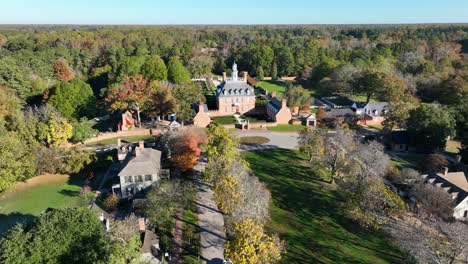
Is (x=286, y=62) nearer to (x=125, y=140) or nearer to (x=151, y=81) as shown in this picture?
(x=151, y=81)

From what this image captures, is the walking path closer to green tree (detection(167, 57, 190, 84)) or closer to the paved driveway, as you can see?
the paved driveway

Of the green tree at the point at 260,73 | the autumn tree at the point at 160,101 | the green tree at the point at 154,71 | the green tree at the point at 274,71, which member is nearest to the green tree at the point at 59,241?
the autumn tree at the point at 160,101

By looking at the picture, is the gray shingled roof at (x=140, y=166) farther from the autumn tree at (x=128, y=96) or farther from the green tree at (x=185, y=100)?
the autumn tree at (x=128, y=96)

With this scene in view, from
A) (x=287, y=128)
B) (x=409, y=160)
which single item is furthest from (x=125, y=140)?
(x=409, y=160)

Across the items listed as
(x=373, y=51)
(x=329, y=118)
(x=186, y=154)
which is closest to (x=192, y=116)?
(x=186, y=154)

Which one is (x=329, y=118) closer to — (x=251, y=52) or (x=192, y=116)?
(x=192, y=116)

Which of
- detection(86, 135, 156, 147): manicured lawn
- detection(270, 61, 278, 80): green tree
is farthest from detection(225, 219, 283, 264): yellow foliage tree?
detection(270, 61, 278, 80): green tree
